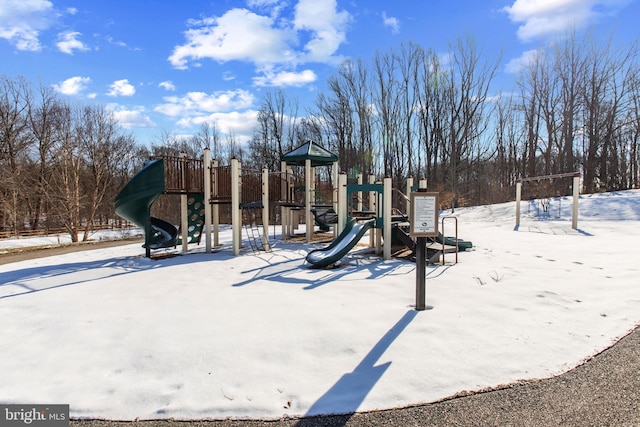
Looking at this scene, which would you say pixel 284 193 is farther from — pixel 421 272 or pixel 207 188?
pixel 421 272

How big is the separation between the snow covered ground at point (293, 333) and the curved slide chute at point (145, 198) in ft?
8.58

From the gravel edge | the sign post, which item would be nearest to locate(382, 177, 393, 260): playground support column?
the sign post

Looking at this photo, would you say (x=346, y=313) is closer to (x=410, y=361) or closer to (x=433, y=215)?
(x=410, y=361)

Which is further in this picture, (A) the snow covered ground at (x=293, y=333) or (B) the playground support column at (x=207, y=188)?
(B) the playground support column at (x=207, y=188)

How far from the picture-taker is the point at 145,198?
1009cm

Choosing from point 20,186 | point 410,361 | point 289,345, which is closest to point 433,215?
point 410,361

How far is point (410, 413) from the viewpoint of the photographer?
2.49 m

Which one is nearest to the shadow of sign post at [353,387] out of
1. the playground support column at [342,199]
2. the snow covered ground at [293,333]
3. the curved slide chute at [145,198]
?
the snow covered ground at [293,333]

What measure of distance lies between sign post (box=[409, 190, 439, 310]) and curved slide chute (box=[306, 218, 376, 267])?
10.6 feet

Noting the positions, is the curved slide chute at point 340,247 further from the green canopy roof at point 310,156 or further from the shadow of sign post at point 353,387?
the green canopy roof at point 310,156

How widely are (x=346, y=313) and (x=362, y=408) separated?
80.0 inches

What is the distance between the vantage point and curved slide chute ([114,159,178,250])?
32.4 ft

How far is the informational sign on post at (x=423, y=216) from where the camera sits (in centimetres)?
457

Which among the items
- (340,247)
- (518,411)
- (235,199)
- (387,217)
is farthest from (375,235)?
(518,411)
